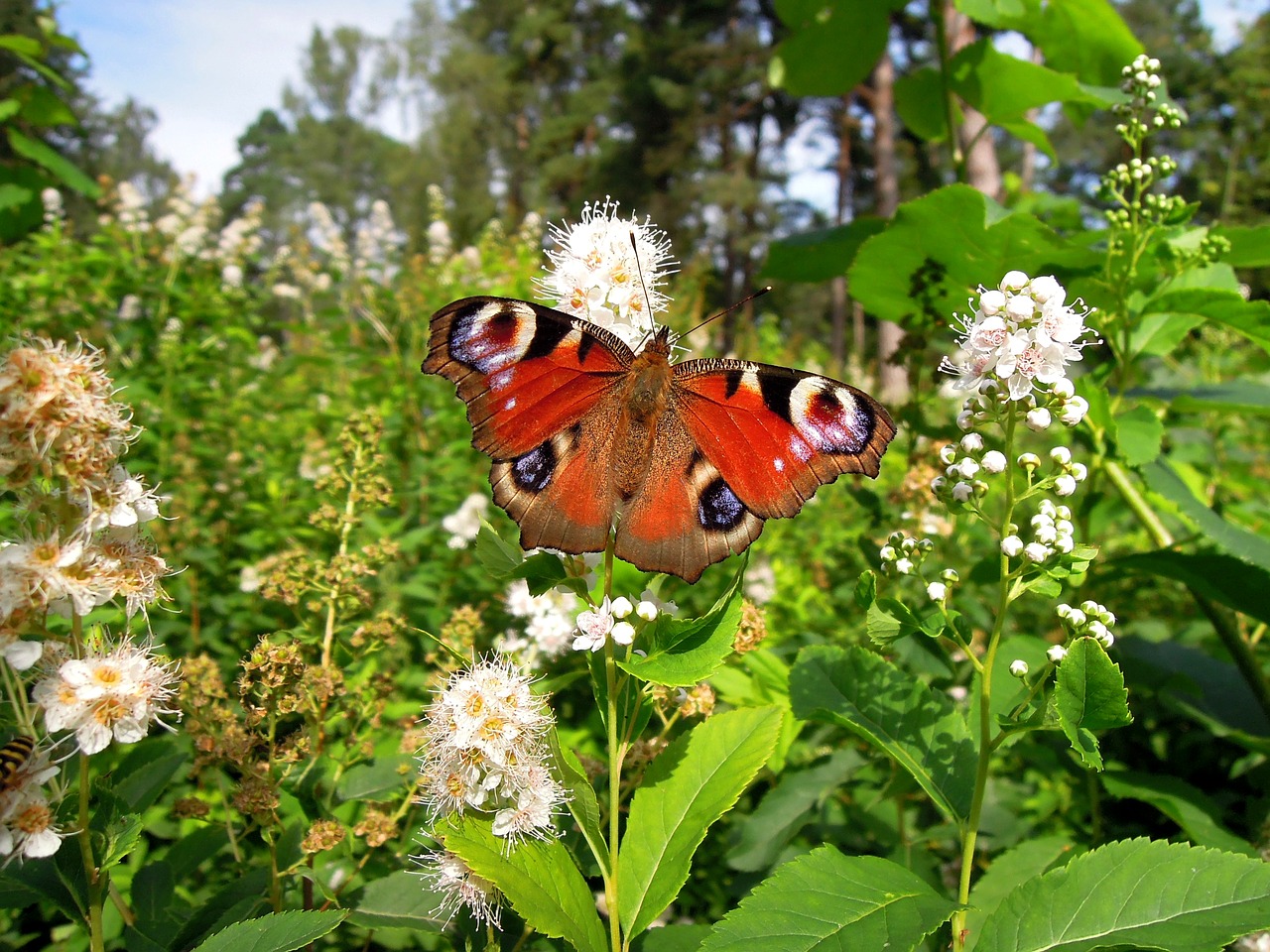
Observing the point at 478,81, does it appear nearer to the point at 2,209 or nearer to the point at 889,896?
the point at 2,209

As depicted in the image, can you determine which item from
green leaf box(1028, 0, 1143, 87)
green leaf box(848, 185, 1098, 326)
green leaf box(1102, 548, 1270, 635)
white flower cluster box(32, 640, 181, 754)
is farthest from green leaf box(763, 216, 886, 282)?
white flower cluster box(32, 640, 181, 754)

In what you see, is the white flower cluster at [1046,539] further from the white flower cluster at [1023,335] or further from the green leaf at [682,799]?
the green leaf at [682,799]

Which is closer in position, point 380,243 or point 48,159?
point 48,159

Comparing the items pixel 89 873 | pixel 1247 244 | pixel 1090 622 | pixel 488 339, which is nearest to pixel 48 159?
pixel 488 339

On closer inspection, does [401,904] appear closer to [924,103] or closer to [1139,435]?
[1139,435]

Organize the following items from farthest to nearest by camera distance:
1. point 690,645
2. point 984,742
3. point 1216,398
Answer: point 1216,398, point 984,742, point 690,645

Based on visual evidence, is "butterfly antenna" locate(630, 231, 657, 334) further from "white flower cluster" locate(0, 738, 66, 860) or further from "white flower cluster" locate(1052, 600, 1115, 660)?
"white flower cluster" locate(0, 738, 66, 860)

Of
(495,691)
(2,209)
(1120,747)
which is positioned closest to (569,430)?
(495,691)
